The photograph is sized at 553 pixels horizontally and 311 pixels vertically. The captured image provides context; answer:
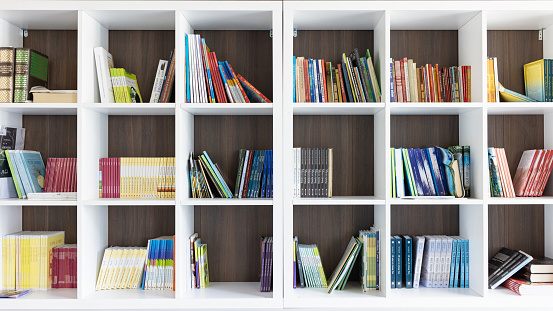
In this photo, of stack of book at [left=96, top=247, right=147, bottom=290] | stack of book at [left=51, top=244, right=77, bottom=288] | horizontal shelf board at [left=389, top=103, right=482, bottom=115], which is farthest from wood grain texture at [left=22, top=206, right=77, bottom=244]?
horizontal shelf board at [left=389, top=103, right=482, bottom=115]

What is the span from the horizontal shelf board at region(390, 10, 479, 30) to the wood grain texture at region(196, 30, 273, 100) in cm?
69

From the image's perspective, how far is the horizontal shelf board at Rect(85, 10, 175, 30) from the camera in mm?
2225

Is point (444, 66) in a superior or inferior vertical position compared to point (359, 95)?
superior

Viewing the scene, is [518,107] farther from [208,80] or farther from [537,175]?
[208,80]

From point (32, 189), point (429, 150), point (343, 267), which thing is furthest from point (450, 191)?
point (32, 189)

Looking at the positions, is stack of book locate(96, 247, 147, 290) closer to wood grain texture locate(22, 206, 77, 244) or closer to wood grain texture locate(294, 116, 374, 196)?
wood grain texture locate(22, 206, 77, 244)

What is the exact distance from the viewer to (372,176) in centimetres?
255

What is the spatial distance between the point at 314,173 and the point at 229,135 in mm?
537

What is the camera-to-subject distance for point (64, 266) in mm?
2355

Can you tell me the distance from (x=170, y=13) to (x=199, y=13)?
0.46ft

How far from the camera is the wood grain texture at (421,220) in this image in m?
2.55

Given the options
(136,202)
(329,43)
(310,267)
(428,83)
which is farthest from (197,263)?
(428,83)

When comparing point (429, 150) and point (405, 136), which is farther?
point (405, 136)

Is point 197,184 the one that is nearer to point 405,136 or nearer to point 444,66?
point 405,136
